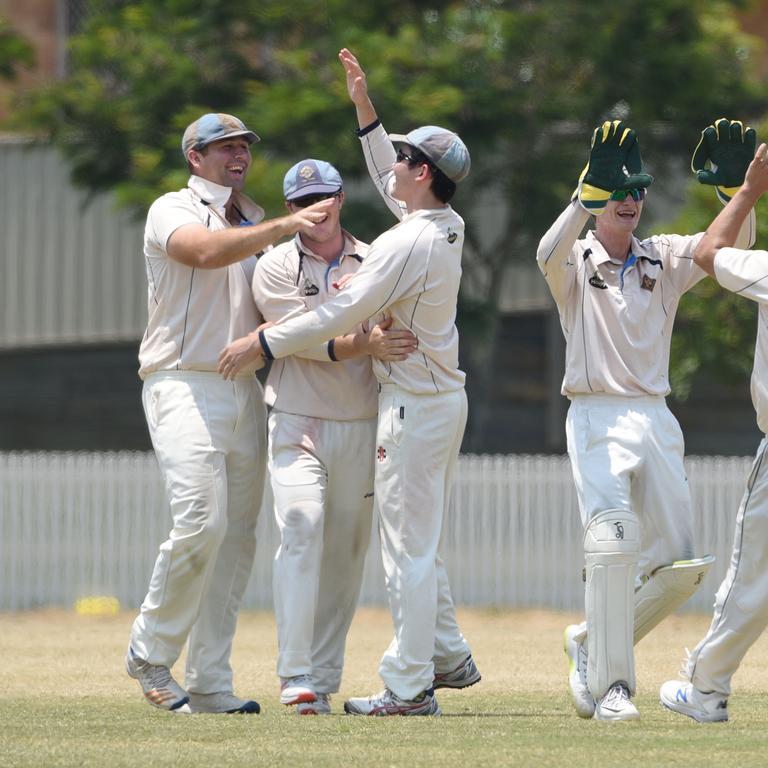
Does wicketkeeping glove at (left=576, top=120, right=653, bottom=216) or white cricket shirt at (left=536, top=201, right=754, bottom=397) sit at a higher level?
wicketkeeping glove at (left=576, top=120, right=653, bottom=216)

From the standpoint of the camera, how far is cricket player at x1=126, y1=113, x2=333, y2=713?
24.0 feet

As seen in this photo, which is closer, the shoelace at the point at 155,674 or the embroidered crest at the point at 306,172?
the shoelace at the point at 155,674

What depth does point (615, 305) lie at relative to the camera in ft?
23.3

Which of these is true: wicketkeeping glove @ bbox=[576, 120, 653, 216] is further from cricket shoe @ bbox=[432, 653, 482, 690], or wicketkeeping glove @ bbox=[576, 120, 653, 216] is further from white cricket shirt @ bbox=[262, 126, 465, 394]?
cricket shoe @ bbox=[432, 653, 482, 690]

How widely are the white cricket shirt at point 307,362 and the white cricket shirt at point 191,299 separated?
A: 0.36 feet

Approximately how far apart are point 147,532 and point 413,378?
27.6 feet

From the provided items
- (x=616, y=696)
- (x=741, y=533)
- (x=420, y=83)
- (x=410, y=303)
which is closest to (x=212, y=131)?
(x=410, y=303)

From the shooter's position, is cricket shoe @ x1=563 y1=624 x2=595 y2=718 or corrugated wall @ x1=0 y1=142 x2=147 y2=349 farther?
corrugated wall @ x1=0 y1=142 x2=147 y2=349

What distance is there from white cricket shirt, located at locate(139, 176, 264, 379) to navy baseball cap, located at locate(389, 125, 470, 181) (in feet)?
3.02

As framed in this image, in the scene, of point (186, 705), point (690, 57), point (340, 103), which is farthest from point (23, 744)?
point (690, 57)

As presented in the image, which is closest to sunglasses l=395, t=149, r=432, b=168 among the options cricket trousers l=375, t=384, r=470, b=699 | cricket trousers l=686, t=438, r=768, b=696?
cricket trousers l=375, t=384, r=470, b=699

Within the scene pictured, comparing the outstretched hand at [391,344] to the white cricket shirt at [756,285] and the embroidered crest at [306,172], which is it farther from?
the white cricket shirt at [756,285]

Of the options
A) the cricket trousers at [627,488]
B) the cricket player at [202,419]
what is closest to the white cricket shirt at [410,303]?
the cricket player at [202,419]

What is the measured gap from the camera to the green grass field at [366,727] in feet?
19.0
